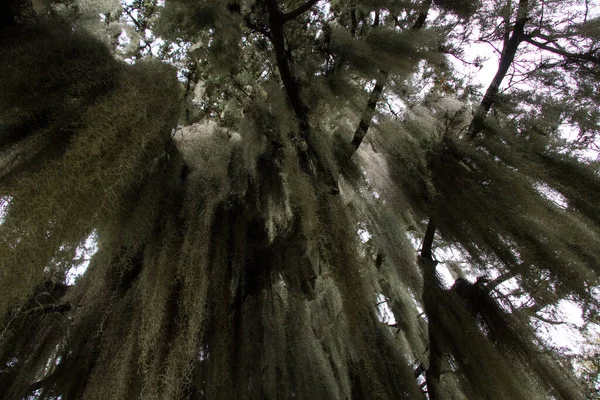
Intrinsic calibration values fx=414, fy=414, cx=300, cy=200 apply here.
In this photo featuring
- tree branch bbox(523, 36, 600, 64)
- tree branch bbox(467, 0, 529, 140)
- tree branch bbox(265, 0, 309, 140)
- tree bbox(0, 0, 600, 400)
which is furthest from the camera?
tree branch bbox(523, 36, 600, 64)

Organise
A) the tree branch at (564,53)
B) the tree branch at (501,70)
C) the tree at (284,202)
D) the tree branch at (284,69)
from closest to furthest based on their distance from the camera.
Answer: the tree at (284,202)
the tree branch at (284,69)
the tree branch at (501,70)
the tree branch at (564,53)

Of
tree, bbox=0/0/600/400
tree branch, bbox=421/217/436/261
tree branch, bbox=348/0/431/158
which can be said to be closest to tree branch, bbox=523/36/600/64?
tree, bbox=0/0/600/400

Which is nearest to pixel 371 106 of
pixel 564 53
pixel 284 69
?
pixel 284 69

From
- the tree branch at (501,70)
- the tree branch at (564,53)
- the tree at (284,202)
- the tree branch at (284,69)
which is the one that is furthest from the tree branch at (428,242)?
the tree branch at (564,53)

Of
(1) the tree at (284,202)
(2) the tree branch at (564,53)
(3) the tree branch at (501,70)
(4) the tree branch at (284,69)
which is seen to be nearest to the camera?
(1) the tree at (284,202)

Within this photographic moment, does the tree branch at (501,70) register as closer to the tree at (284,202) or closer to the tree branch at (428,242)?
the tree at (284,202)

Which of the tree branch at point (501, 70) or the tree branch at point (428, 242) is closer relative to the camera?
the tree branch at point (501, 70)

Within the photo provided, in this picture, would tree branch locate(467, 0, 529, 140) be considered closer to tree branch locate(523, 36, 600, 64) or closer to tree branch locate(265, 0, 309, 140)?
tree branch locate(523, 36, 600, 64)

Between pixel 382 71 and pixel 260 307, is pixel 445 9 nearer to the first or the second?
pixel 382 71

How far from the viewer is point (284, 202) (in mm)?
1949

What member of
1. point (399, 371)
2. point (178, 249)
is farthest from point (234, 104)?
point (399, 371)

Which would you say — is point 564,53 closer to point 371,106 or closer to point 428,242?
point 371,106

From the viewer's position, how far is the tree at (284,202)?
124cm

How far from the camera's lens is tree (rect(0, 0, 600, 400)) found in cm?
124
